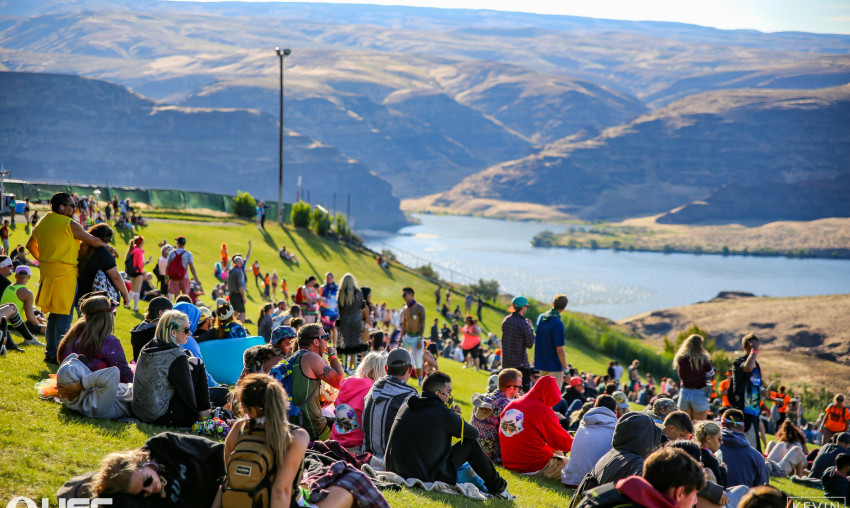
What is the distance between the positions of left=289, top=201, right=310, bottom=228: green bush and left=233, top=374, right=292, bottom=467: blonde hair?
38.4 meters

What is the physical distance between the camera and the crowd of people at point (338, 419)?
4312 millimetres

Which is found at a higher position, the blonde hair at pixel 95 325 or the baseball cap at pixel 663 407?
the blonde hair at pixel 95 325

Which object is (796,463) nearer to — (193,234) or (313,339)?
(313,339)

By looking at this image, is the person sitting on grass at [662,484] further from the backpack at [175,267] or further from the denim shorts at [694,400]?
the backpack at [175,267]

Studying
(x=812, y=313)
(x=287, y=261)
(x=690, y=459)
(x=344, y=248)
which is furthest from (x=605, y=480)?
(x=812, y=313)

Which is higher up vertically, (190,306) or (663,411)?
(190,306)

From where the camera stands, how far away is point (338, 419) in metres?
7.24

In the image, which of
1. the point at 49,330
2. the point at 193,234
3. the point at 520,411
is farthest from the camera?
the point at 193,234

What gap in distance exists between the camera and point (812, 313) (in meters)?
66.2

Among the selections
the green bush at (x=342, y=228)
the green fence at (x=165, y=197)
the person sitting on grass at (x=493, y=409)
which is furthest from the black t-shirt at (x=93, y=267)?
the green bush at (x=342, y=228)

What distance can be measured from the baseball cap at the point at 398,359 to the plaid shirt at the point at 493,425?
146cm

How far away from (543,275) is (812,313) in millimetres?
62090

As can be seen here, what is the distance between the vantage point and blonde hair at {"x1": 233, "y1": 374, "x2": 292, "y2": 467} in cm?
422

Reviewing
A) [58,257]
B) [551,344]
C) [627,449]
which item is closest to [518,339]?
[551,344]
